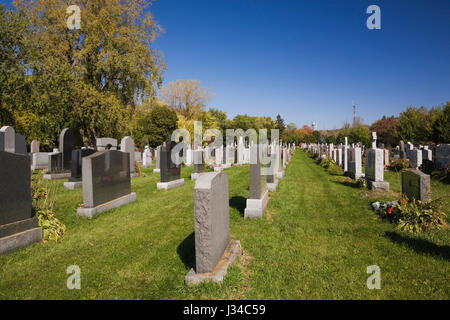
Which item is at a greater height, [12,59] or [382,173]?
[12,59]

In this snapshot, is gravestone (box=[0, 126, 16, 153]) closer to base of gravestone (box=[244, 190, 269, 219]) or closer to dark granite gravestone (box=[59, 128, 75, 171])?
dark granite gravestone (box=[59, 128, 75, 171])

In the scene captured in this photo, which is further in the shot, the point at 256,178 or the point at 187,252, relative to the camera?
the point at 256,178

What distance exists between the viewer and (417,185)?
6.24 metres

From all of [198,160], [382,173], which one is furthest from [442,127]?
[198,160]

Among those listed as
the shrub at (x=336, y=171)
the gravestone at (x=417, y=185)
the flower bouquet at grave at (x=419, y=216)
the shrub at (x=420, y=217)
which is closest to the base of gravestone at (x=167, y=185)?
the flower bouquet at grave at (x=419, y=216)

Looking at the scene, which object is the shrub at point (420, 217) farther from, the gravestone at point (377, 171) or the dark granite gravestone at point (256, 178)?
the gravestone at point (377, 171)

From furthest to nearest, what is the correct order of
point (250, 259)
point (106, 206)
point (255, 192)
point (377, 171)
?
point (377, 171) < point (106, 206) < point (255, 192) < point (250, 259)

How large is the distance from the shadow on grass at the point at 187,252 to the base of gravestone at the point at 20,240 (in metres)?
2.79

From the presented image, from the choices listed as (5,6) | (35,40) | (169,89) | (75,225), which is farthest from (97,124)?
(169,89)

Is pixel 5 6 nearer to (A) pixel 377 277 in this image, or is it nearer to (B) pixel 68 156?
(B) pixel 68 156

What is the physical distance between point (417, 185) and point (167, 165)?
8.12m

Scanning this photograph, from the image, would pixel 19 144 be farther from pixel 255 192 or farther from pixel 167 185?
pixel 255 192

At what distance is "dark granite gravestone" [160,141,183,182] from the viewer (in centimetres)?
1052
